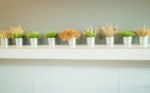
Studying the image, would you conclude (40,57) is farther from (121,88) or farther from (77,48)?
(121,88)

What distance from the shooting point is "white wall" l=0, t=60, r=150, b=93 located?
7.89 feet

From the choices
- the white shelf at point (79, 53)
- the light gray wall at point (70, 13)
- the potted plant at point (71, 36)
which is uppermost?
the light gray wall at point (70, 13)

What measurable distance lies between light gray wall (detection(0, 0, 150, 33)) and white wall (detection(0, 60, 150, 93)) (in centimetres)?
41

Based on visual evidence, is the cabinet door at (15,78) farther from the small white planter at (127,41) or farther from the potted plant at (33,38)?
the small white planter at (127,41)

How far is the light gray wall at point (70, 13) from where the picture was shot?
8.06 ft

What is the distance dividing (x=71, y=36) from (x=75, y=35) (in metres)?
0.05

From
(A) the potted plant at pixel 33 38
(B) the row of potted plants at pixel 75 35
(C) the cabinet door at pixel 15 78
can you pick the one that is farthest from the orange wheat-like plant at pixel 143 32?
(C) the cabinet door at pixel 15 78

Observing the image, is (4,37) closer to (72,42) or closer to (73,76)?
(72,42)

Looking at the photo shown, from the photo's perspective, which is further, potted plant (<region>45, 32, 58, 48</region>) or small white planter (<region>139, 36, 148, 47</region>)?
potted plant (<region>45, 32, 58, 48</region>)

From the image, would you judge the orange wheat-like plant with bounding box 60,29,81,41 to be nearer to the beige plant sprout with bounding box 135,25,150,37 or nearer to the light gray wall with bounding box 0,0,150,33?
the light gray wall with bounding box 0,0,150,33

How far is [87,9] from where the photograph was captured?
2.55 m

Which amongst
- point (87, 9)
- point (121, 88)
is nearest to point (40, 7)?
point (87, 9)

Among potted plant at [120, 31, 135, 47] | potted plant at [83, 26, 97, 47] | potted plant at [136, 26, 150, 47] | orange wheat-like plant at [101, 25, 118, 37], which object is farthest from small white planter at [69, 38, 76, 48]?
potted plant at [136, 26, 150, 47]

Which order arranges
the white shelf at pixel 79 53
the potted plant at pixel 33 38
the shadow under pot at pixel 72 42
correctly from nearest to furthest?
the white shelf at pixel 79 53, the shadow under pot at pixel 72 42, the potted plant at pixel 33 38
